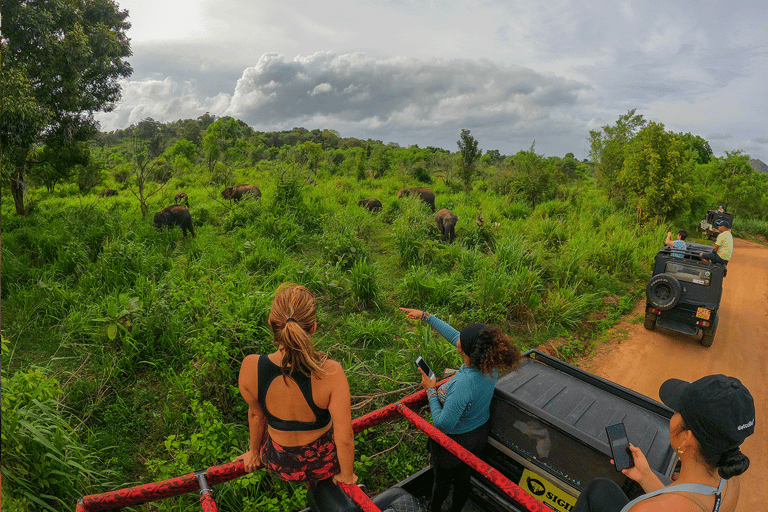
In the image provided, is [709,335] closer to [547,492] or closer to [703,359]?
[703,359]

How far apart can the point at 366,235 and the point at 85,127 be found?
638 centimetres

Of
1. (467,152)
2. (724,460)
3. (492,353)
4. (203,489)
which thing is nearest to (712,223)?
(467,152)

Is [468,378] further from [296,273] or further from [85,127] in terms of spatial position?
[85,127]

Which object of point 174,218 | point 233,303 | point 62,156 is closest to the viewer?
point 233,303

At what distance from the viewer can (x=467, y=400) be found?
2.14 meters

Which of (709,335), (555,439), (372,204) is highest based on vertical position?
(372,204)

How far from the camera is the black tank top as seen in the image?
1.62 meters

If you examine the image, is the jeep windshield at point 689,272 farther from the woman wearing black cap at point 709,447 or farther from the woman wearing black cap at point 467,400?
the woman wearing black cap at point 709,447

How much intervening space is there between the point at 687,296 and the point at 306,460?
20.4ft

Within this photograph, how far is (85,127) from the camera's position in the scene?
8492mm

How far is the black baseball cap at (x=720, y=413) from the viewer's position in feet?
3.96

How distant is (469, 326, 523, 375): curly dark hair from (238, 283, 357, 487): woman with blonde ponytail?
2.60 ft

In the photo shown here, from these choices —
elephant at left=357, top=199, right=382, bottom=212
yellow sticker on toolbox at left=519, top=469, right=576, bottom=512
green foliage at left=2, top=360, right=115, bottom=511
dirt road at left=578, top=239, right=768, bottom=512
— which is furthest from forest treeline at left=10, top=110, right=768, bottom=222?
yellow sticker on toolbox at left=519, top=469, right=576, bottom=512

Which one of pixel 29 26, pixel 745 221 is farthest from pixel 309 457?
pixel 745 221
